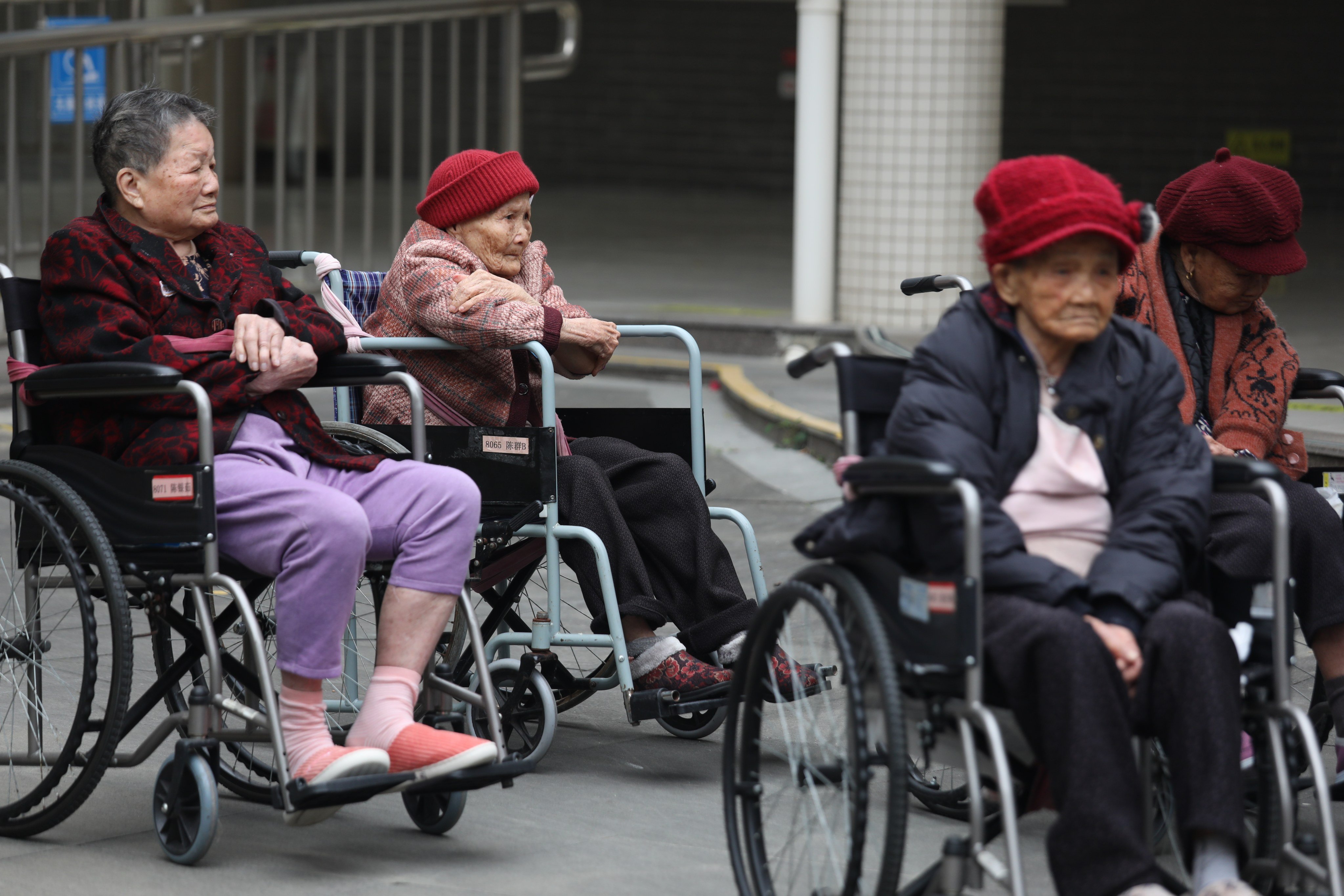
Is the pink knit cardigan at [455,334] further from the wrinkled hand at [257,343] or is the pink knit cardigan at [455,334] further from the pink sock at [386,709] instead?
the pink sock at [386,709]

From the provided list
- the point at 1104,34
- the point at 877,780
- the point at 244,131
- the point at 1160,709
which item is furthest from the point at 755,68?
the point at 1160,709

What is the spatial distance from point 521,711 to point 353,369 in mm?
803

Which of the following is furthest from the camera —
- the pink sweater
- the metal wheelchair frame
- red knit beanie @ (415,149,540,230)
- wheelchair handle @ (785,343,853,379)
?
red knit beanie @ (415,149,540,230)

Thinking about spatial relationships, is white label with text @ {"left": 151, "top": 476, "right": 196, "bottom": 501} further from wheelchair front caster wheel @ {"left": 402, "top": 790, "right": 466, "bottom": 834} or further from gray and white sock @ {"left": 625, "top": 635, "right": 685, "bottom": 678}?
gray and white sock @ {"left": 625, "top": 635, "right": 685, "bottom": 678}

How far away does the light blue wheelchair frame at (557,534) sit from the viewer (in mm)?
3551

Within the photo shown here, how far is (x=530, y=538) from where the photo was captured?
12.2 ft

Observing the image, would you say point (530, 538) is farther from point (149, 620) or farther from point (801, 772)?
point (801, 772)

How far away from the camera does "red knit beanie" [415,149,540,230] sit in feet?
12.5

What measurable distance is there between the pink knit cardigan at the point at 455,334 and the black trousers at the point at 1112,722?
4.66 feet

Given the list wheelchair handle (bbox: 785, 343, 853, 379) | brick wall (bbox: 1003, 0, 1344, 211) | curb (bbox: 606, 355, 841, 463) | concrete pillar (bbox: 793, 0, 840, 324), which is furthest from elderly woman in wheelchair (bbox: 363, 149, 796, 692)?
brick wall (bbox: 1003, 0, 1344, 211)

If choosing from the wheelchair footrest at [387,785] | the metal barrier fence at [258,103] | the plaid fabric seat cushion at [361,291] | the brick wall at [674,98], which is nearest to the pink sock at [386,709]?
the wheelchair footrest at [387,785]

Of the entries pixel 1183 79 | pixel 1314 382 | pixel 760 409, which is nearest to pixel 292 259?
pixel 1314 382

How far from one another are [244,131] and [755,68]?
25.2 ft

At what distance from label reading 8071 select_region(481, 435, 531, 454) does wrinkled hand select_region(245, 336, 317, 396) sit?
1.33ft
